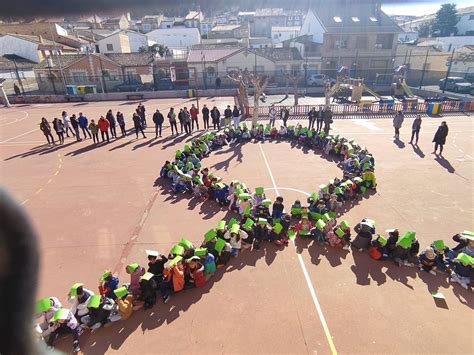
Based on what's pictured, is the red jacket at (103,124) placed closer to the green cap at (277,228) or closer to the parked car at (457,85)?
the green cap at (277,228)

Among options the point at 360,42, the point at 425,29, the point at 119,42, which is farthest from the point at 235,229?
the point at 425,29

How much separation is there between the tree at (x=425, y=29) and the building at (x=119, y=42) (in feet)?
190

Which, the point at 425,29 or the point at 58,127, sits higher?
the point at 425,29

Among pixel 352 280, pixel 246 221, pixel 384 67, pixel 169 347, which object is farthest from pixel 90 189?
pixel 384 67

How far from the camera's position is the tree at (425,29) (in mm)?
65812

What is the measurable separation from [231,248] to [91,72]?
37136 millimetres

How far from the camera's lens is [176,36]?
198ft

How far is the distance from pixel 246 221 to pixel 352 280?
285 centimetres

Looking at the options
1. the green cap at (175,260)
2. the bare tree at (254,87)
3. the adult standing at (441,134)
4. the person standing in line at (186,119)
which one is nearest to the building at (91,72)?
the bare tree at (254,87)

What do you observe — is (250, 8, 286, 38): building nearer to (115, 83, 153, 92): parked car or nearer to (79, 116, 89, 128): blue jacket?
(115, 83, 153, 92): parked car

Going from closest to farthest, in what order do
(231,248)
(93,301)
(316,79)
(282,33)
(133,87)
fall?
1. (93,301)
2. (231,248)
3. (133,87)
4. (316,79)
5. (282,33)

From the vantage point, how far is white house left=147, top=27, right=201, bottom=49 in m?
59.4

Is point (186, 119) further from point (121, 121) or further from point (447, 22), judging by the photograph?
point (447, 22)

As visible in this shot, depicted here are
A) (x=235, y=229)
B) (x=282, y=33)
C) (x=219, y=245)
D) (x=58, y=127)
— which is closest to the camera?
(x=219, y=245)
